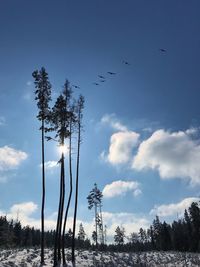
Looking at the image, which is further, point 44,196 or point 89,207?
point 89,207

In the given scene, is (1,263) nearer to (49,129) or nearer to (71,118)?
(49,129)

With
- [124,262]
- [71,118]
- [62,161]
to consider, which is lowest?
[124,262]

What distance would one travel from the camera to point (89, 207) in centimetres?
7069

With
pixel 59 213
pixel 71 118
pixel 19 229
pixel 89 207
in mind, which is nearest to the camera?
pixel 59 213

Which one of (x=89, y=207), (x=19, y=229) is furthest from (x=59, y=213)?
(x=19, y=229)

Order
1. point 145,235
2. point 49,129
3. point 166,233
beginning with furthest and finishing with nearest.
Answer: point 145,235 < point 166,233 < point 49,129

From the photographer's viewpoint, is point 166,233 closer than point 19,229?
Yes

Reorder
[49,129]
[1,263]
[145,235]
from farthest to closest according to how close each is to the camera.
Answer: [145,235] < [49,129] < [1,263]

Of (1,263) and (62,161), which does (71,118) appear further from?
(1,263)

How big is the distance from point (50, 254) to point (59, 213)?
243 inches

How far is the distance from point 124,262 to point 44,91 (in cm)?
1815

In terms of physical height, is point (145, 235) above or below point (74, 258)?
above

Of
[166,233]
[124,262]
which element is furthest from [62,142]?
[166,233]

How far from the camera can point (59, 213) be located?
2936 centimetres
